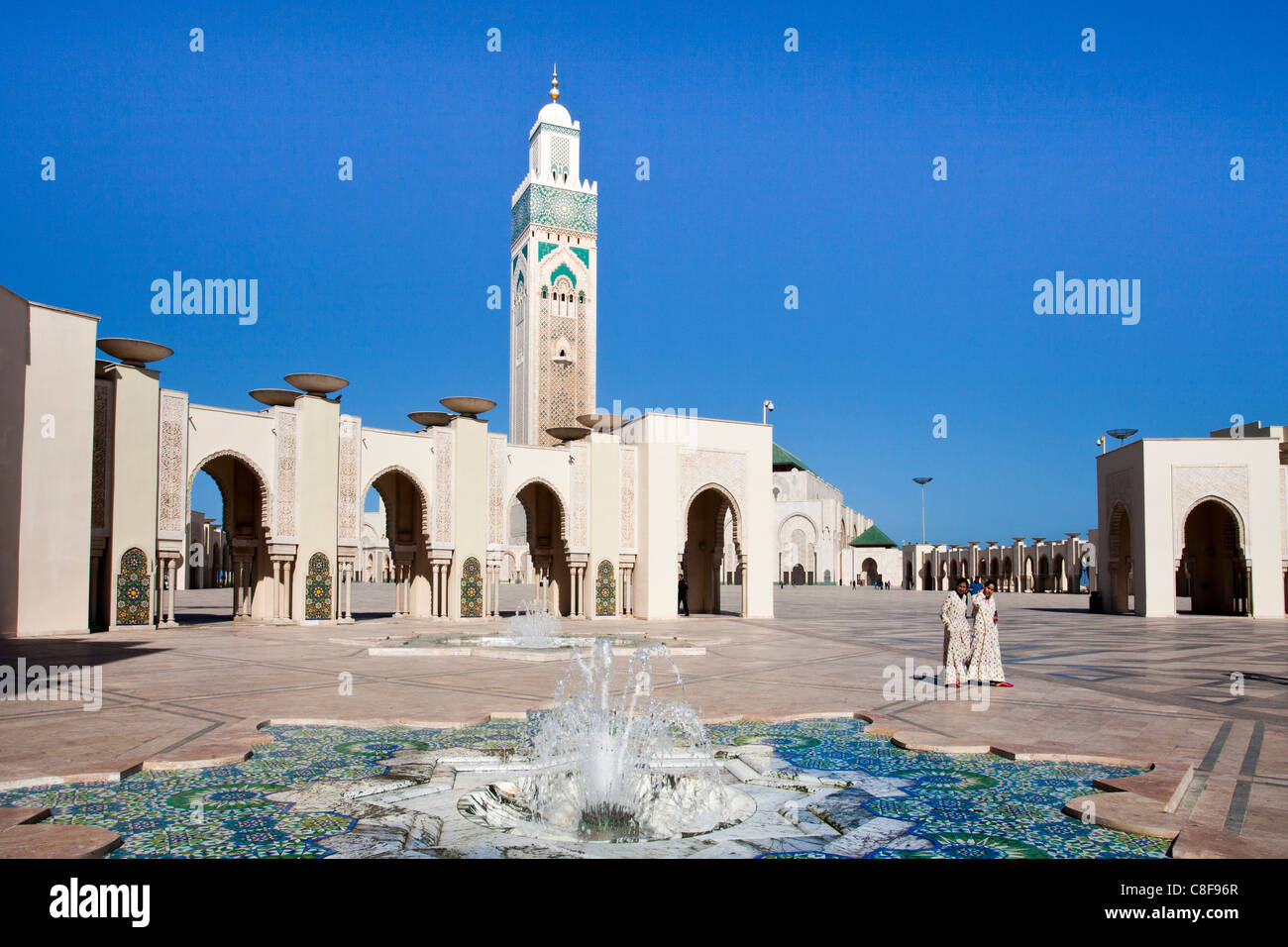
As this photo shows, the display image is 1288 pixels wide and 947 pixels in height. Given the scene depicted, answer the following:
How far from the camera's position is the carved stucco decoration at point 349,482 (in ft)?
56.9

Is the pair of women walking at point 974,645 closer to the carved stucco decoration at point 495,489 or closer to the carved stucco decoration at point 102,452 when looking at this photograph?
the carved stucco decoration at point 495,489

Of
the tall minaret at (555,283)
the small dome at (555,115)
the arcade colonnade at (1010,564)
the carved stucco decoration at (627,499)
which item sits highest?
the small dome at (555,115)

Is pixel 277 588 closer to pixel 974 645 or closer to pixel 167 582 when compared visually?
pixel 167 582

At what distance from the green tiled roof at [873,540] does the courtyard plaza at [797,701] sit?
1599 inches

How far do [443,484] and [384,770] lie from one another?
46.1 ft

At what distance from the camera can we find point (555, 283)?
4256cm

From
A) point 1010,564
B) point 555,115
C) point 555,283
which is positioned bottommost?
point 1010,564

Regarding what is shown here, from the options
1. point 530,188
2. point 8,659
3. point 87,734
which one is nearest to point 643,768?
point 87,734

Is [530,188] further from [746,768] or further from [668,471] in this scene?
[746,768]

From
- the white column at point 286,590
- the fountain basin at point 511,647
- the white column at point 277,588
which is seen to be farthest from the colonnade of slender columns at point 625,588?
the fountain basin at point 511,647

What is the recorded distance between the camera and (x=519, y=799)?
412 cm

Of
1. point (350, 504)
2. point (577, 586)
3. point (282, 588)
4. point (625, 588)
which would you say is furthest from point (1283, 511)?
point (282, 588)

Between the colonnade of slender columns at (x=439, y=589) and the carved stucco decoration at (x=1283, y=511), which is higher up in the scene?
the carved stucco decoration at (x=1283, y=511)

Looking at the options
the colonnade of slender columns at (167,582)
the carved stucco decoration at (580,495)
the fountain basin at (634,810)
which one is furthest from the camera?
the carved stucco decoration at (580,495)
